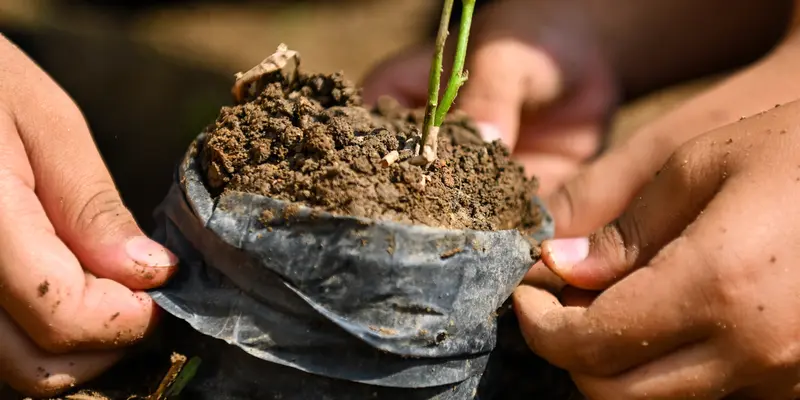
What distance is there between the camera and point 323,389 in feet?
2.98

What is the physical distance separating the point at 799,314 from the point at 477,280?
434 mm

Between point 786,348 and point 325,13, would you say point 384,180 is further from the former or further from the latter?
point 325,13

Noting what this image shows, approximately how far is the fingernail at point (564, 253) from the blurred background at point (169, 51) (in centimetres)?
120

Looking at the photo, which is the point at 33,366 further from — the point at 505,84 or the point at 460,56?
the point at 505,84

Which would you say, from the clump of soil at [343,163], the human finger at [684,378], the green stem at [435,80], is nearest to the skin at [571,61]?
the clump of soil at [343,163]

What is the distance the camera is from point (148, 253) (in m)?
0.99

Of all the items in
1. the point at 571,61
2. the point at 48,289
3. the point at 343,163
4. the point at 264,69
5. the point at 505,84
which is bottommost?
the point at 48,289

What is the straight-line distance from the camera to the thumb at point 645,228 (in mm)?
1017

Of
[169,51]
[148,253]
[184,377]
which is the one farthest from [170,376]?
[169,51]

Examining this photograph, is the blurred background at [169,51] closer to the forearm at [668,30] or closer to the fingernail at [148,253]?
the fingernail at [148,253]

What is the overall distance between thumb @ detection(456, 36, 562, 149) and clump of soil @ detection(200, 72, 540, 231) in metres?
0.38

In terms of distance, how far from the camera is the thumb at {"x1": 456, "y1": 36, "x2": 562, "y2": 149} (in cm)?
151

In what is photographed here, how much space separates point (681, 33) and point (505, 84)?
0.79 meters

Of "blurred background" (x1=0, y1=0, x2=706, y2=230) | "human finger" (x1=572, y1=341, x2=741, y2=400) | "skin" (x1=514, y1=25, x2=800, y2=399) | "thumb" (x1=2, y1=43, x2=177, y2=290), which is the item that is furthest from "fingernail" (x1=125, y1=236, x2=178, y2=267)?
"blurred background" (x1=0, y1=0, x2=706, y2=230)
